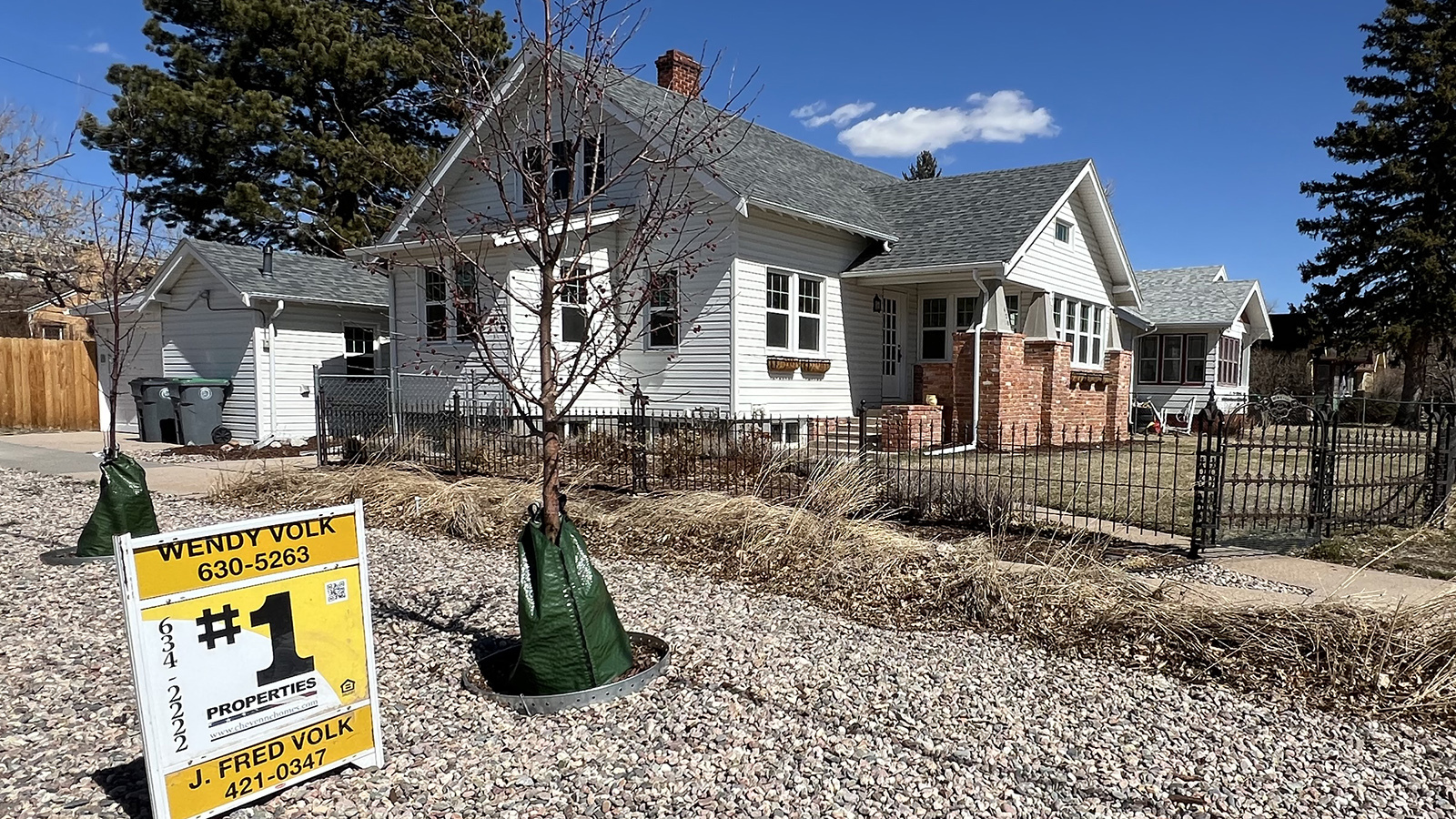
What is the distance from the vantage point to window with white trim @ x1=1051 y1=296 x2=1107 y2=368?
56.9ft

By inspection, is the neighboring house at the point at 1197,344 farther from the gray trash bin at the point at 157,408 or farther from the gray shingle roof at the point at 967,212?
the gray trash bin at the point at 157,408

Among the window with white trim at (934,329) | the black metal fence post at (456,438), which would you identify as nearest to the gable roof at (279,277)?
the black metal fence post at (456,438)

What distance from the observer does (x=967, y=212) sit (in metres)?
16.8

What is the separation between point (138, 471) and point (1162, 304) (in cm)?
2736

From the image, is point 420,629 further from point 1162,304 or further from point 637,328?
point 1162,304

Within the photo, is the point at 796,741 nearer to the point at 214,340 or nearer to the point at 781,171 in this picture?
the point at 781,171

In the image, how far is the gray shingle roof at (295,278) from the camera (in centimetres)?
1677

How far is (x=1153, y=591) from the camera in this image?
208 inches

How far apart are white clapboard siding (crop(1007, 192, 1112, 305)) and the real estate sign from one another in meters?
13.3

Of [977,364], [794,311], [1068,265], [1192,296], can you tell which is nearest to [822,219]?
[794,311]

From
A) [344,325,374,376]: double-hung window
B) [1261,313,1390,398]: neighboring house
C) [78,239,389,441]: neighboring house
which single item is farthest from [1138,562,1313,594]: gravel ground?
[1261,313,1390,398]: neighboring house

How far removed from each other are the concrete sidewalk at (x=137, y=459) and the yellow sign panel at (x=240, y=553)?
350 inches

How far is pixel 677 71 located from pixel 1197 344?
17821mm

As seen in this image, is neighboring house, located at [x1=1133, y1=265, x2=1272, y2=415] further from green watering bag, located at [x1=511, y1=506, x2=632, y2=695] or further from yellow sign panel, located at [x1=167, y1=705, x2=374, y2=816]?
yellow sign panel, located at [x1=167, y1=705, x2=374, y2=816]
